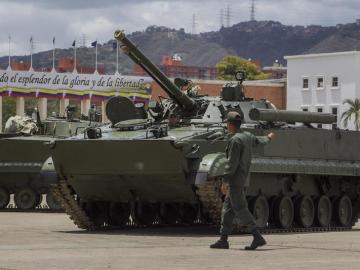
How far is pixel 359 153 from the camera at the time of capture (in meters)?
25.8

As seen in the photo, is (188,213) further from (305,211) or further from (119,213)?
(305,211)

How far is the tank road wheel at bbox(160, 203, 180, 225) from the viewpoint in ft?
80.0

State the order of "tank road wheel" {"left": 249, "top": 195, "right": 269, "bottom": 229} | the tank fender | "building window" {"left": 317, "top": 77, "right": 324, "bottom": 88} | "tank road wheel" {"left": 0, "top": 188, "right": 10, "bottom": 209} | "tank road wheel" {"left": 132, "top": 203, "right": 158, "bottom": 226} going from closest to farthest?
the tank fender, "tank road wheel" {"left": 249, "top": 195, "right": 269, "bottom": 229}, "tank road wheel" {"left": 132, "top": 203, "right": 158, "bottom": 226}, "tank road wheel" {"left": 0, "top": 188, "right": 10, "bottom": 209}, "building window" {"left": 317, "top": 77, "right": 324, "bottom": 88}

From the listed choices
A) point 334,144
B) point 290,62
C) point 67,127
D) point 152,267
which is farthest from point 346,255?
point 290,62

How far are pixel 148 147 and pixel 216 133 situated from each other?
50.8 inches

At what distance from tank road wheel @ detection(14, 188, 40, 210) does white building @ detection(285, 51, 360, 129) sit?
61024 mm

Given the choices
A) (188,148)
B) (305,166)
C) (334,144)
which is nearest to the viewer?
(188,148)

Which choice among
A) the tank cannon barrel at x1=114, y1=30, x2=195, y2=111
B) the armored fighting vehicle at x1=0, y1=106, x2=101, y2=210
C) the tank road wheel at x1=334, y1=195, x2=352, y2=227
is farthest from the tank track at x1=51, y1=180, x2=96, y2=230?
the armored fighting vehicle at x1=0, y1=106, x2=101, y2=210

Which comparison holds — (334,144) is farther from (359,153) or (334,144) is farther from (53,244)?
(53,244)

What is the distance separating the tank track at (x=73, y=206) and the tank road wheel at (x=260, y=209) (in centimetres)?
Answer: 312

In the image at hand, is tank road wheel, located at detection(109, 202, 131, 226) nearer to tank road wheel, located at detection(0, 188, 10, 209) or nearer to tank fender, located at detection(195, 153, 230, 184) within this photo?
tank fender, located at detection(195, 153, 230, 184)

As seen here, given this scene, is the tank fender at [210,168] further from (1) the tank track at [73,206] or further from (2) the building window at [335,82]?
(2) the building window at [335,82]

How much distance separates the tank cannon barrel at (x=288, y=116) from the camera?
2197cm

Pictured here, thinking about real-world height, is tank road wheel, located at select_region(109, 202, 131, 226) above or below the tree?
below
